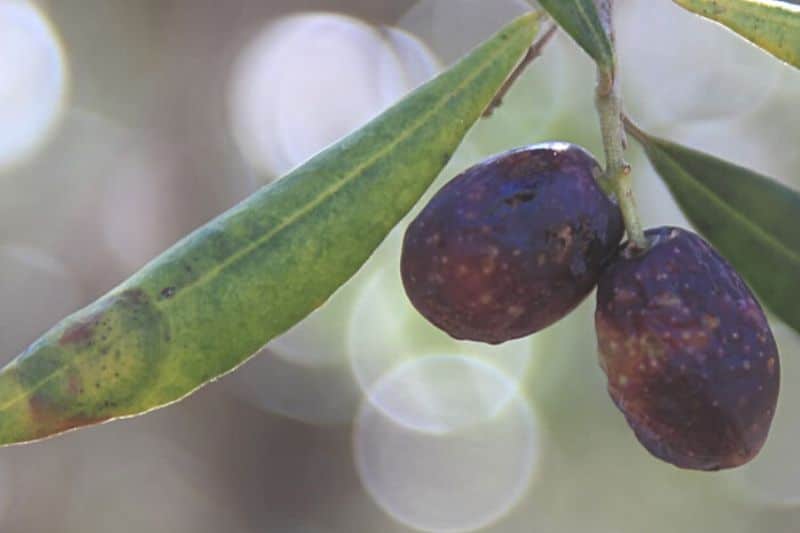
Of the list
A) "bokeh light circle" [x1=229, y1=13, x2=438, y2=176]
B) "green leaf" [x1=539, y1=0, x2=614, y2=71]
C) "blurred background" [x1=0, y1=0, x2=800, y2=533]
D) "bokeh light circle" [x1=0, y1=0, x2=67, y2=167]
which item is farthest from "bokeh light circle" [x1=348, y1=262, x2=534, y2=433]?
"green leaf" [x1=539, y1=0, x2=614, y2=71]

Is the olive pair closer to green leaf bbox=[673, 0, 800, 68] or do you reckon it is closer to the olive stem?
the olive stem

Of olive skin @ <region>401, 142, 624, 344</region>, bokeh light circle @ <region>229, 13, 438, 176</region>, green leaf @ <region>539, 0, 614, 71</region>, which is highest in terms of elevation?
green leaf @ <region>539, 0, 614, 71</region>

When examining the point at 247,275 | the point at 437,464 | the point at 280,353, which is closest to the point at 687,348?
the point at 247,275

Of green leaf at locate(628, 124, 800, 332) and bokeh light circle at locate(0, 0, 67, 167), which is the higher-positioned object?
green leaf at locate(628, 124, 800, 332)

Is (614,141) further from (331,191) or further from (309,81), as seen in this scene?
(309,81)

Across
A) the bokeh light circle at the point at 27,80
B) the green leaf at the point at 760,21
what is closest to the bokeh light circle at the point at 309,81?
the bokeh light circle at the point at 27,80

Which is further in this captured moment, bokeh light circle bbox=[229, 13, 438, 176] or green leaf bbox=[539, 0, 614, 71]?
bokeh light circle bbox=[229, 13, 438, 176]

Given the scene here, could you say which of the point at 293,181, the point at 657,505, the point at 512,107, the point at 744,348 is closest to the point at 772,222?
the point at 744,348
